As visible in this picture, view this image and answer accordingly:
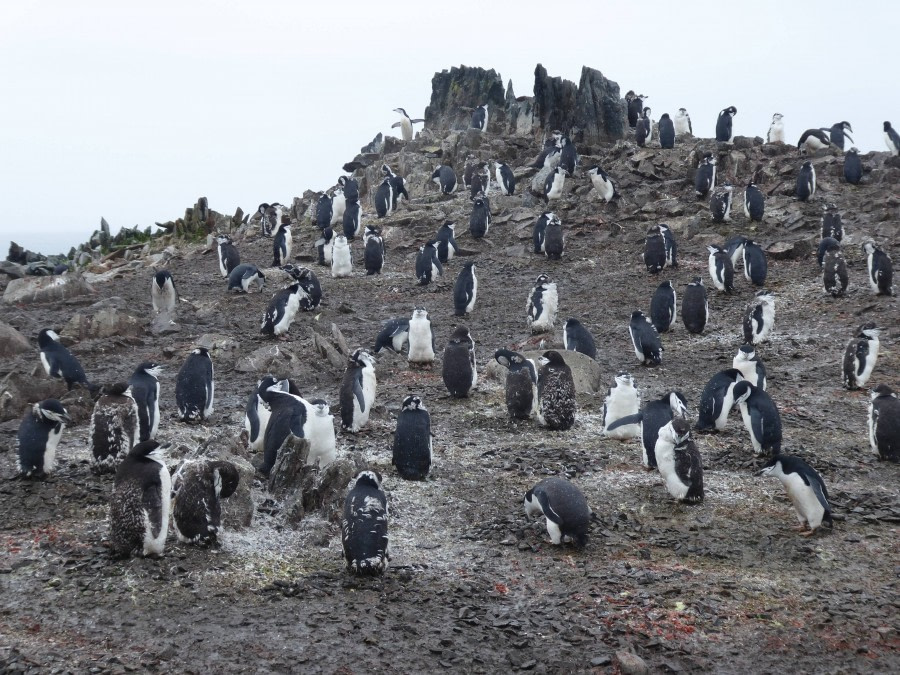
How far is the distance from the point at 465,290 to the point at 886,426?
906cm

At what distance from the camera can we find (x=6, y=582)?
587 centimetres

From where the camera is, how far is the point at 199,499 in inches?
250

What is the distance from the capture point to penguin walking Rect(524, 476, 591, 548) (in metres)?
6.78

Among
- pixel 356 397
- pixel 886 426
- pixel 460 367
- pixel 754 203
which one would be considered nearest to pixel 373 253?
pixel 754 203

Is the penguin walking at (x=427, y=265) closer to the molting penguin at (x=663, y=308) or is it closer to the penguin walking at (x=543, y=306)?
the penguin walking at (x=543, y=306)

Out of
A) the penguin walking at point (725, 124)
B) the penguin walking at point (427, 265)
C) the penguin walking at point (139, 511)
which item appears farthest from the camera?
the penguin walking at point (725, 124)

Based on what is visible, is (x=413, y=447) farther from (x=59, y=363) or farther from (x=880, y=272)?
(x=880, y=272)

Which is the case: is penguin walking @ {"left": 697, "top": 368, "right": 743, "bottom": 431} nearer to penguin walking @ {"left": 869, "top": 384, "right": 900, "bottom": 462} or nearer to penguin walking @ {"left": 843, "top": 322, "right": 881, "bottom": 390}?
penguin walking @ {"left": 869, "top": 384, "right": 900, "bottom": 462}

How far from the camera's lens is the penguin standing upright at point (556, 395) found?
984 centimetres

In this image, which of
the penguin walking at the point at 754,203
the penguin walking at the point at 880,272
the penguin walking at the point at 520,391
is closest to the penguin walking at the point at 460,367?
the penguin walking at the point at 520,391

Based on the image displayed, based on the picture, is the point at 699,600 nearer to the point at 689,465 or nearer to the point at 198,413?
the point at 689,465

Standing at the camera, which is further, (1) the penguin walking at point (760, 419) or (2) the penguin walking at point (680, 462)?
(1) the penguin walking at point (760, 419)

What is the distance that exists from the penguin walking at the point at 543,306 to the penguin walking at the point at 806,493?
783 cm

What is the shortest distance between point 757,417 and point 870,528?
1889mm
